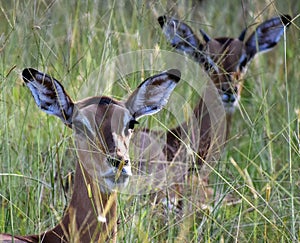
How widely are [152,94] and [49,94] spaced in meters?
0.60

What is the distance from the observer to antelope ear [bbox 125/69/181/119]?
457cm

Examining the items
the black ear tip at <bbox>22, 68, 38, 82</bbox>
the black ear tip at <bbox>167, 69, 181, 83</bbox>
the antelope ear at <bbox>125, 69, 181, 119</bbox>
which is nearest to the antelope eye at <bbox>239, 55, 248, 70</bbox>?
the antelope ear at <bbox>125, 69, 181, 119</bbox>

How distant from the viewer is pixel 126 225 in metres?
4.46

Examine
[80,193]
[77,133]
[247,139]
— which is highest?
[77,133]

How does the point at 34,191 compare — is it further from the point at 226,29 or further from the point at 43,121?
the point at 226,29

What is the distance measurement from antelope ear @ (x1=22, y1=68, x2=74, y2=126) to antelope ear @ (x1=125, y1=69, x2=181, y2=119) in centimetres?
35

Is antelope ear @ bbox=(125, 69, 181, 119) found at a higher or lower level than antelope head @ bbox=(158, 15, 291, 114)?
higher

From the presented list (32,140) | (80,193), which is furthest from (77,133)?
(32,140)

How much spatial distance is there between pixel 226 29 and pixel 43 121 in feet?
13.0

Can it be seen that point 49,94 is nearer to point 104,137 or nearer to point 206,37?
point 104,137

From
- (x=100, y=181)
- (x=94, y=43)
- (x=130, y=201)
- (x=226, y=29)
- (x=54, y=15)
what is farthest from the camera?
(x=226, y=29)

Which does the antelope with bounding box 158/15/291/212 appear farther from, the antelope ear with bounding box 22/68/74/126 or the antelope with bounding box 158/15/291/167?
the antelope ear with bounding box 22/68/74/126

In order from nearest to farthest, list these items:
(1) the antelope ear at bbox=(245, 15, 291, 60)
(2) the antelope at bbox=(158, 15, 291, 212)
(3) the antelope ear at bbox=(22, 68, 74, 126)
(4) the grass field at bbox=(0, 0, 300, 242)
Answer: (3) the antelope ear at bbox=(22, 68, 74, 126) → (4) the grass field at bbox=(0, 0, 300, 242) → (2) the antelope at bbox=(158, 15, 291, 212) → (1) the antelope ear at bbox=(245, 15, 291, 60)

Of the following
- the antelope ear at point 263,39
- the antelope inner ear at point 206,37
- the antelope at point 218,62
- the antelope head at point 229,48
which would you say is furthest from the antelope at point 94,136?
the antelope ear at point 263,39
